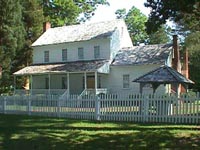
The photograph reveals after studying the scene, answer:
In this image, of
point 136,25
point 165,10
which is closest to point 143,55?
point 165,10

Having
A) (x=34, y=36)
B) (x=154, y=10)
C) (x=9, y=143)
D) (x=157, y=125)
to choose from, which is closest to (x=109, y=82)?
(x=34, y=36)

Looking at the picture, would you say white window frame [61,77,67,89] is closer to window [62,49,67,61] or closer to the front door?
window [62,49,67,61]

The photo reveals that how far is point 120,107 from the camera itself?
1950 cm

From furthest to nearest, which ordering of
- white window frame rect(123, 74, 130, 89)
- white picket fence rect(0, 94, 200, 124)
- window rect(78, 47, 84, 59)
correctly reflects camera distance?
window rect(78, 47, 84, 59)
white window frame rect(123, 74, 130, 89)
white picket fence rect(0, 94, 200, 124)

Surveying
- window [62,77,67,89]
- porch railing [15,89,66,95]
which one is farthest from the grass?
window [62,77,67,89]

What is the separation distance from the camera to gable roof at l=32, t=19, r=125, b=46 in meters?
40.6

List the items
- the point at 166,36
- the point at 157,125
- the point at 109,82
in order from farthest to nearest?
the point at 166,36
the point at 109,82
the point at 157,125

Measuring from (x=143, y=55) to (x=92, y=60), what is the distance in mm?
5582

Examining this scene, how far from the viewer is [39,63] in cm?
4469

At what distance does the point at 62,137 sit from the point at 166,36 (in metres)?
80.2

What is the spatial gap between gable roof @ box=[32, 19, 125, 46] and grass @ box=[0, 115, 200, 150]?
23544 millimetres

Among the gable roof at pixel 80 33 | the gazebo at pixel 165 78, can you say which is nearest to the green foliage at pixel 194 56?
the gable roof at pixel 80 33

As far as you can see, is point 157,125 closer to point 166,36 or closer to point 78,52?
point 78,52

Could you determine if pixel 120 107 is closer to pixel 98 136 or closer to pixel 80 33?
pixel 98 136
